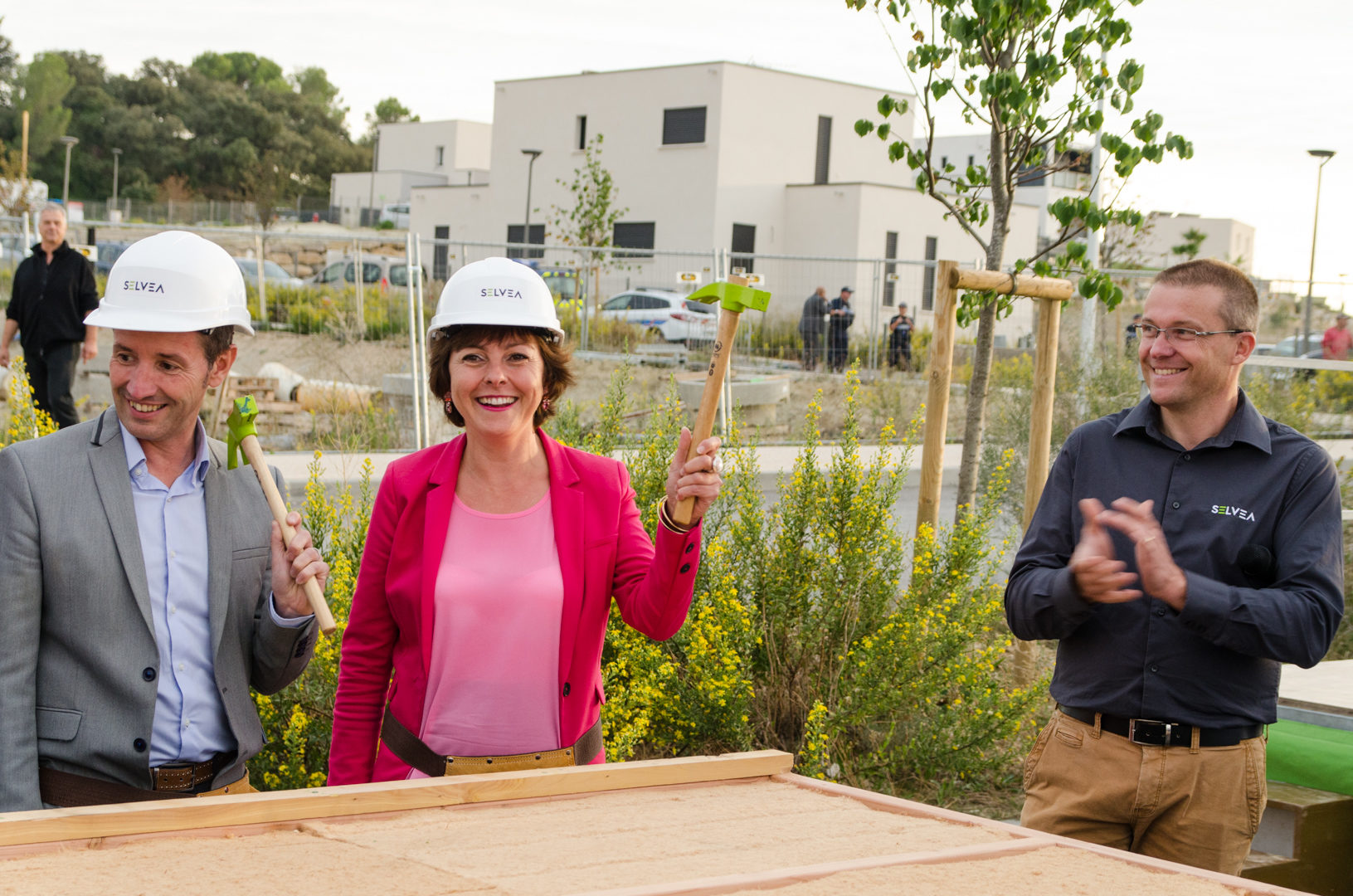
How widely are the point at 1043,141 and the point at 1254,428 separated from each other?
336cm

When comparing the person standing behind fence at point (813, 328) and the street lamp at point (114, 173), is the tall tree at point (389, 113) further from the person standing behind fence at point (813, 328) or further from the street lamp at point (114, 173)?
the person standing behind fence at point (813, 328)

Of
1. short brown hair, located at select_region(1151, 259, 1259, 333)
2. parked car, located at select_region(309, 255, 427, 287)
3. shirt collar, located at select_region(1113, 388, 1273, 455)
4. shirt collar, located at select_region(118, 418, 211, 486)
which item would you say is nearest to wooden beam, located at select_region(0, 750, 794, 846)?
shirt collar, located at select_region(118, 418, 211, 486)

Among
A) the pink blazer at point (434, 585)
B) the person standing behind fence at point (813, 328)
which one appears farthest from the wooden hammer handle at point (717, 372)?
the person standing behind fence at point (813, 328)

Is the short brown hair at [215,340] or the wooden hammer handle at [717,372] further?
the short brown hair at [215,340]

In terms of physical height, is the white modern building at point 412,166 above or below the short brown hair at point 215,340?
above

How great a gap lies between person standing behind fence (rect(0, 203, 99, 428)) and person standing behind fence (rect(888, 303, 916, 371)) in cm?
1100

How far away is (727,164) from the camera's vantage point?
37.6 metres

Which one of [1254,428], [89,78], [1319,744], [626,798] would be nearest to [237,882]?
[626,798]

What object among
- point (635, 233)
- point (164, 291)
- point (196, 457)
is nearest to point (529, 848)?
point (196, 457)

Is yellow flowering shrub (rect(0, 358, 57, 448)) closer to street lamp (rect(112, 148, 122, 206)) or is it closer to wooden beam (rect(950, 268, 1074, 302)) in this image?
wooden beam (rect(950, 268, 1074, 302))

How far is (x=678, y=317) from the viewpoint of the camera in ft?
57.0

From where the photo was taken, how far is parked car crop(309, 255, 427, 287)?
53.8 ft

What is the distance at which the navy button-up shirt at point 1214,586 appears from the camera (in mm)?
2727

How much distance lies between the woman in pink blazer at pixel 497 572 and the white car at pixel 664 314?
455 inches
